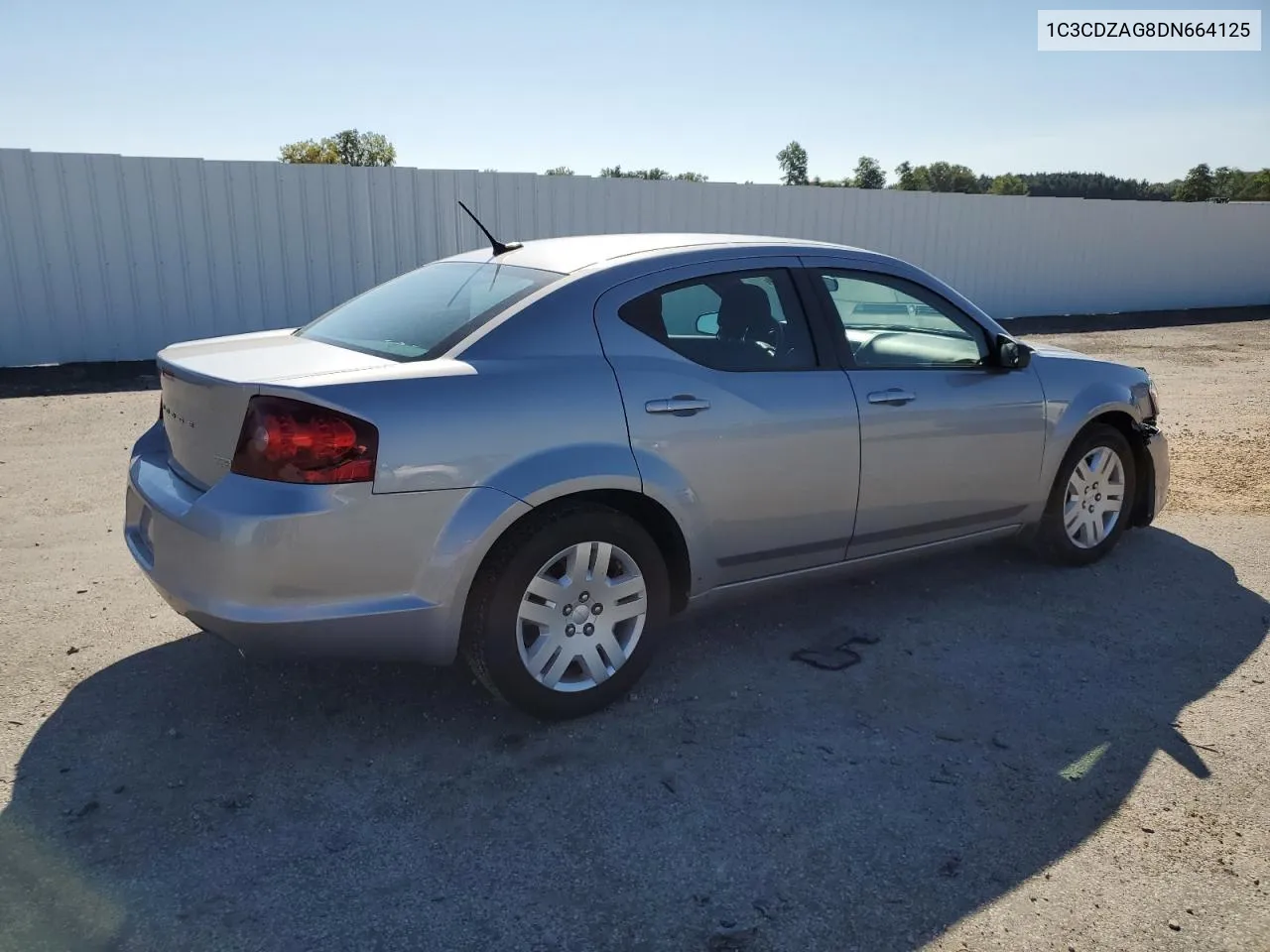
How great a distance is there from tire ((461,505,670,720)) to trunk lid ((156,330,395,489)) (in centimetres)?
81

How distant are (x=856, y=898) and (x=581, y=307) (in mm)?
2094

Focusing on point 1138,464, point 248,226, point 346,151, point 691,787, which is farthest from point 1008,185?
point 691,787

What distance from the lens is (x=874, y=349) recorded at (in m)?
4.27

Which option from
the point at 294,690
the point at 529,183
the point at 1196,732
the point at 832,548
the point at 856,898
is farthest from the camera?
the point at 529,183

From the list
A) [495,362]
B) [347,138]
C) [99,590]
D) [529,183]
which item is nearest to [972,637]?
[495,362]

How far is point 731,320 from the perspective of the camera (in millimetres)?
3908

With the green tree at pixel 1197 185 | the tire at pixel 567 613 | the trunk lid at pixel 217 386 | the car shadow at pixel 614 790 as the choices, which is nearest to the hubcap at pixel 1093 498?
the car shadow at pixel 614 790

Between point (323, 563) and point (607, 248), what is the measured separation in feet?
5.66

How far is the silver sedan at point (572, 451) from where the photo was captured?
299 centimetres

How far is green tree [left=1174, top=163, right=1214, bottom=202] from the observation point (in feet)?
272

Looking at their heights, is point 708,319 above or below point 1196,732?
above

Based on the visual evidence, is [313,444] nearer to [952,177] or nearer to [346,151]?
[346,151]

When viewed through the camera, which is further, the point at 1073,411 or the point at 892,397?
the point at 1073,411

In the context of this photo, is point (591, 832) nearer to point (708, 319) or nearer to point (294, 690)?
point (294, 690)
